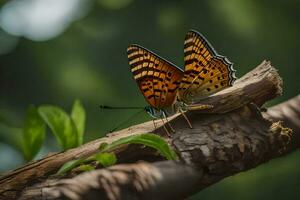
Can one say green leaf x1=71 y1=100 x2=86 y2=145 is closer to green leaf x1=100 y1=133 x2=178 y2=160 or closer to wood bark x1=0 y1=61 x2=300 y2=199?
wood bark x1=0 y1=61 x2=300 y2=199

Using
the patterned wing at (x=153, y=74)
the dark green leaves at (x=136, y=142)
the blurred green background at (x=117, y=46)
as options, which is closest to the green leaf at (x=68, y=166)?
the dark green leaves at (x=136, y=142)

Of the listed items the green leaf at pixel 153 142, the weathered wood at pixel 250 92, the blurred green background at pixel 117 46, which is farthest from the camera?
the blurred green background at pixel 117 46

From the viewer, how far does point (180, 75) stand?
163 centimetres

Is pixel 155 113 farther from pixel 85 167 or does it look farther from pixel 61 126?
pixel 85 167

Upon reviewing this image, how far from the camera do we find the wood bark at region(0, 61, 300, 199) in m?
0.91

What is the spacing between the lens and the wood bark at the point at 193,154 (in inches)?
35.8

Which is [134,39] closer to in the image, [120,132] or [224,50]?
[224,50]

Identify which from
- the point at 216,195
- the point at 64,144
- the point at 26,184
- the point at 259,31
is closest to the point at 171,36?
the point at 259,31

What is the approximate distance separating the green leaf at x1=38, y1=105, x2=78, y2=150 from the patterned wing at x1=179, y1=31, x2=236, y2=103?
31 centimetres

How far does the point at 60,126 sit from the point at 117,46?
131 centimetres

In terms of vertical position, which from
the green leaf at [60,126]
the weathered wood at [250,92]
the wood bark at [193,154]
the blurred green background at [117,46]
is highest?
the blurred green background at [117,46]

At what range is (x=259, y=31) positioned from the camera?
262 cm

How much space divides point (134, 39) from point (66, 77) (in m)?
0.35

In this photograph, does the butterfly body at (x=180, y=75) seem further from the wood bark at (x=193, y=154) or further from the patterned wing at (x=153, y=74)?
the wood bark at (x=193, y=154)
